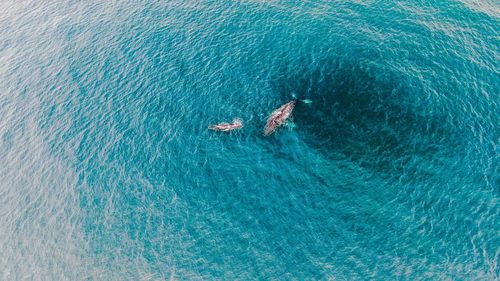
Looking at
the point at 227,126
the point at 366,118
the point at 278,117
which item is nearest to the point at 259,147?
the point at 278,117

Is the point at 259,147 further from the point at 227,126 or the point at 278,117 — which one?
the point at 227,126

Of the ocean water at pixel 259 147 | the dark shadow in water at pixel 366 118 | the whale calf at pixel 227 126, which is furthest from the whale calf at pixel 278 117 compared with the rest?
the whale calf at pixel 227 126

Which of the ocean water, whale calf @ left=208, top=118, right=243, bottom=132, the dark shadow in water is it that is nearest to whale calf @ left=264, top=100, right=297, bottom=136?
the ocean water

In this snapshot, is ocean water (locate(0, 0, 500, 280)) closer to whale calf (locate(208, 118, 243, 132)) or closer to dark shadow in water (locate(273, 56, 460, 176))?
dark shadow in water (locate(273, 56, 460, 176))

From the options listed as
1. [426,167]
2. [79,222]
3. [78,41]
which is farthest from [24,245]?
[426,167]

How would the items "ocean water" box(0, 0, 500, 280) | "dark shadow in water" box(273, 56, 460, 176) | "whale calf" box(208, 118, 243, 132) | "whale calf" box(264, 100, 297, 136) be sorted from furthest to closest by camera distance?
1. "whale calf" box(208, 118, 243, 132)
2. "whale calf" box(264, 100, 297, 136)
3. "dark shadow in water" box(273, 56, 460, 176)
4. "ocean water" box(0, 0, 500, 280)

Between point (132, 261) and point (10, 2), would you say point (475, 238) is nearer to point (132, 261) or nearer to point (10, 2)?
point (132, 261)

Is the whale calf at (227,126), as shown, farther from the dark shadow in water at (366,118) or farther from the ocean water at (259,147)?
the dark shadow in water at (366,118)
